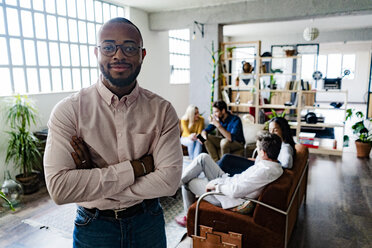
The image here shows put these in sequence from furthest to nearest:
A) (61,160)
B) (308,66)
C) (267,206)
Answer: (308,66), (267,206), (61,160)

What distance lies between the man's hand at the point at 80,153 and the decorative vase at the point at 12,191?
291cm

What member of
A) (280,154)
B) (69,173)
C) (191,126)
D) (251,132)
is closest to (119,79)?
(69,173)

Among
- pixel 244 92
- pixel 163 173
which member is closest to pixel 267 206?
pixel 163 173

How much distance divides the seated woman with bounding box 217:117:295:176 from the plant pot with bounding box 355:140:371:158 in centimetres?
299

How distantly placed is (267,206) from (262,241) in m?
0.29

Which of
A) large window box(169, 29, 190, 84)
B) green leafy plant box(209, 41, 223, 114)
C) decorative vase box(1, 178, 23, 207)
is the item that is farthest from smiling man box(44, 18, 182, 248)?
large window box(169, 29, 190, 84)

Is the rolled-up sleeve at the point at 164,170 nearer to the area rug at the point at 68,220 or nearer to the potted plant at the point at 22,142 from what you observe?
the area rug at the point at 68,220

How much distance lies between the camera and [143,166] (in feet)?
3.85

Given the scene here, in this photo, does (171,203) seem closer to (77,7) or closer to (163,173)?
(163,173)

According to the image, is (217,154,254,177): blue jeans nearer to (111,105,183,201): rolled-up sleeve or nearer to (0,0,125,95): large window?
(111,105,183,201): rolled-up sleeve

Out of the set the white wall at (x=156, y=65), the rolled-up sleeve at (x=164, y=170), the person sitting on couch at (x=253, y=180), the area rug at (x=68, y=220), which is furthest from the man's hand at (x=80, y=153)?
the white wall at (x=156, y=65)

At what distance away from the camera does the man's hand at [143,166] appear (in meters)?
1.15

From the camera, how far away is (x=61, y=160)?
1.10 m

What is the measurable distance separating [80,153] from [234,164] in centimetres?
249
